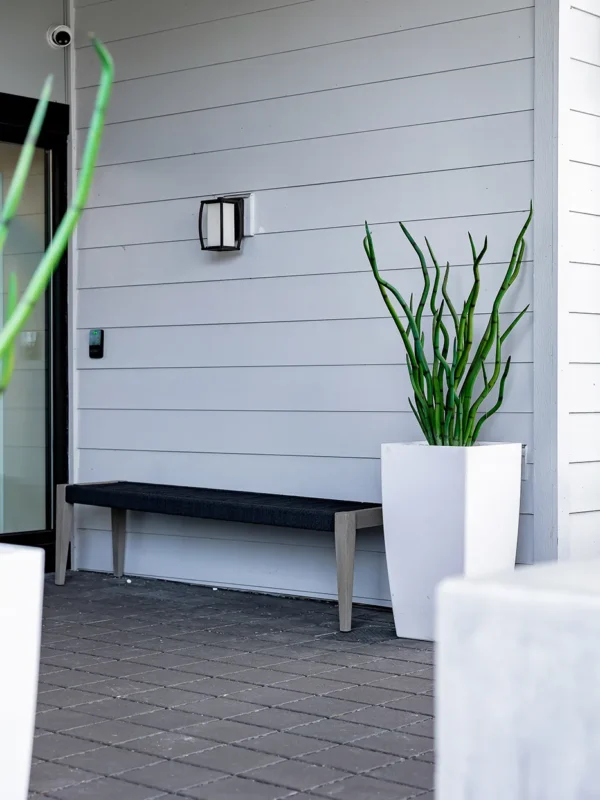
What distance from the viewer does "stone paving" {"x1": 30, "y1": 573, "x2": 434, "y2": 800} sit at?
2352 millimetres

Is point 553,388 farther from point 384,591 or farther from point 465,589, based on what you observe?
point 465,589

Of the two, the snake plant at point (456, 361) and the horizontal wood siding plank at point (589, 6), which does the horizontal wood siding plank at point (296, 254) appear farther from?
the horizontal wood siding plank at point (589, 6)

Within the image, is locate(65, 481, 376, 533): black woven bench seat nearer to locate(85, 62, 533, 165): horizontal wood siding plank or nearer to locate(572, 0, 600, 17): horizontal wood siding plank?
locate(85, 62, 533, 165): horizontal wood siding plank

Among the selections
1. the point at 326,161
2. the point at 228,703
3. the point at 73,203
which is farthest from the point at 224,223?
the point at 73,203

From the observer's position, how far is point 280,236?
4500mm

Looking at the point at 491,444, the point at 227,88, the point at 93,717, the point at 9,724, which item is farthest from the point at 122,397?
the point at 9,724

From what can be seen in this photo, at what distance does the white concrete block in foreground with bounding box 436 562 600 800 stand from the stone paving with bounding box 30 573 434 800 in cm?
104

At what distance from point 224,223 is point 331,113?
61cm

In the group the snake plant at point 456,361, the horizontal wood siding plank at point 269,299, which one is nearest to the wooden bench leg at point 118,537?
the horizontal wood siding plank at point 269,299

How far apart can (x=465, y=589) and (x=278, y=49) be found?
361cm

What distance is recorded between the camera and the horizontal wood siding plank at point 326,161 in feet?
13.0

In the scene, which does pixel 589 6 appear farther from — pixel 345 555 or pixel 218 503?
pixel 218 503

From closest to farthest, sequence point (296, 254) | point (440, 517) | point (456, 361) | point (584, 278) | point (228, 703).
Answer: point (228, 703), point (440, 517), point (456, 361), point (584, 278), point (296, 254)

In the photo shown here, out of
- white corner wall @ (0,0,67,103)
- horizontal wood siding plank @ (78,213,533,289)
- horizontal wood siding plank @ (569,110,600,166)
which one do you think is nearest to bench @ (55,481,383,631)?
horizontal wood siding plank @ (78,213,533,289)
